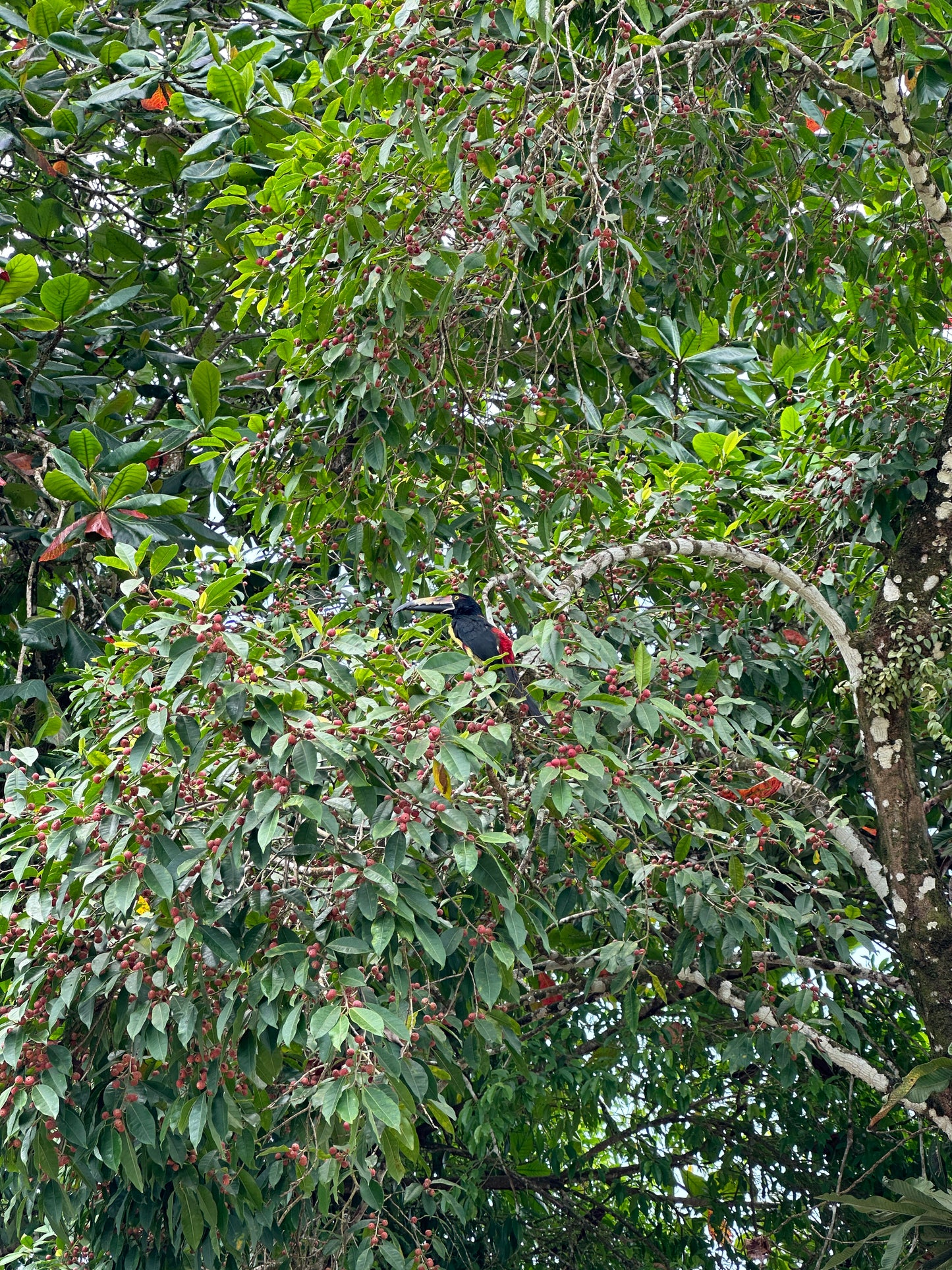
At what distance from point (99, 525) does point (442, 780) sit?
3.78 feet

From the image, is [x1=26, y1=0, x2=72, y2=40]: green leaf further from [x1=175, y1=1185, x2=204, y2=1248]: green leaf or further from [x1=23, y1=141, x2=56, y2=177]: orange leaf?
[x1=175, y1=1185, x2=204, y2=1248]: green leaf

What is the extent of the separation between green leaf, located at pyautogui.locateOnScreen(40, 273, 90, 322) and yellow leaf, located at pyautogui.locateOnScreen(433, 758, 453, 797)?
73.9 inches

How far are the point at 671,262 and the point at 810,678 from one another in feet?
4.61

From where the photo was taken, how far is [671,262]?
3711mm

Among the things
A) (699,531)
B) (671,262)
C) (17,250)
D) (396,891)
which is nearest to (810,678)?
(699,531)

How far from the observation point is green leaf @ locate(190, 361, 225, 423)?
3.42m

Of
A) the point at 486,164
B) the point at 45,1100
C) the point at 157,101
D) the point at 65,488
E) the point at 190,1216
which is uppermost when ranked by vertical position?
the point at 486,164

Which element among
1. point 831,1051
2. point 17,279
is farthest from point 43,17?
point 831,1051

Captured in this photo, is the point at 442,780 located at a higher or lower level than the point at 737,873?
higher

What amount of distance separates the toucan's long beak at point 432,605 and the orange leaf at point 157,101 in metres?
1.60

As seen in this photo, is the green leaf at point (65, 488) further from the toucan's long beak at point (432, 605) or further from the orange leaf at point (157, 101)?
the orange leaf at point (157, 101)

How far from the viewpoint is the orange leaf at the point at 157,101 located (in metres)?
3.68

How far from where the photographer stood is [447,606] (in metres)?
3.86

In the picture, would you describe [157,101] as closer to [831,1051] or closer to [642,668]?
[642,668]
